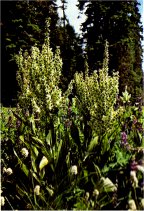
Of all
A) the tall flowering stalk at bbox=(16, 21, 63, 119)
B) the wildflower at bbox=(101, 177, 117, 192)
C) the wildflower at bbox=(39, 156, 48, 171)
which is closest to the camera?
the wildflower at bbox=(101, 177, 117, 192)

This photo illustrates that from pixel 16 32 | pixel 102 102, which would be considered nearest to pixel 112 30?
pixel 16 32

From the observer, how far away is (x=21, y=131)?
515 cm

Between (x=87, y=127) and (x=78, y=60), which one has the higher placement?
(x=78, y=60)

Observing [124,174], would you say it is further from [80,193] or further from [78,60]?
[78,60]

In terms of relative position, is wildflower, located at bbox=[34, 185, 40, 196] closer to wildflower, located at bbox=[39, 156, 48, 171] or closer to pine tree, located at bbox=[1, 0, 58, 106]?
wildflower, located at bbox=[39, 156, 48, 171]

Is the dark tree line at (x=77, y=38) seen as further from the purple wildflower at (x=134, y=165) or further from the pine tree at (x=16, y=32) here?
the purple wildflower at (x=134, y=165)

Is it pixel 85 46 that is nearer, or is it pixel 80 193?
pixel 80 193

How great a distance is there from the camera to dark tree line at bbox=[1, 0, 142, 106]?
95.7 feet

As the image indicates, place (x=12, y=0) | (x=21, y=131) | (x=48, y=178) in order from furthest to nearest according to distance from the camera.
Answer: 1. (x=12, y=0)
2. (x=21, y=131)
3. (x=48, y=178)

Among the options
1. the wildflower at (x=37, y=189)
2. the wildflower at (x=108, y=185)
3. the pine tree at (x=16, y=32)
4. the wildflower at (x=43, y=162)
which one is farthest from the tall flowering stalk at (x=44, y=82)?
the pine tree at (x=16, y=32)

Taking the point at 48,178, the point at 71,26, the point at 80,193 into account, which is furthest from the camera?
the point at 71,26

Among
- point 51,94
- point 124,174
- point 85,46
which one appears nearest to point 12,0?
point 85,46

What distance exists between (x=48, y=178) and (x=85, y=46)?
86.4 feet

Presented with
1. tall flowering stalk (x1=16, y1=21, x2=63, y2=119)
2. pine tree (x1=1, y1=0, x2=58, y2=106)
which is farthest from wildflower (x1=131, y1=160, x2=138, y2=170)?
pine tree (x1=1, y1=0, x2=58, y2=106)
